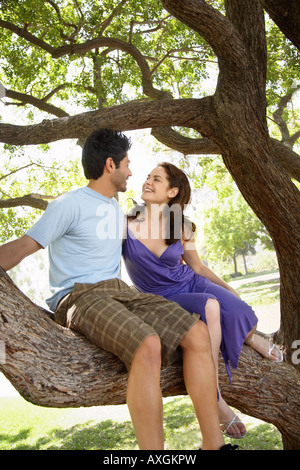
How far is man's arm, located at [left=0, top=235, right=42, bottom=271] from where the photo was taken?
9.42ft

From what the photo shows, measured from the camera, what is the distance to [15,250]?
2.89 m

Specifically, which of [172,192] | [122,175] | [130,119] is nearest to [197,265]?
[172,192]

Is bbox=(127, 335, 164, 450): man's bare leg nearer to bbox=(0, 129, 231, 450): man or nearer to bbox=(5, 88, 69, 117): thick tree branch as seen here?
bbox=(0, 129, 231, 450): man

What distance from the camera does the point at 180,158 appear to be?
11688mm

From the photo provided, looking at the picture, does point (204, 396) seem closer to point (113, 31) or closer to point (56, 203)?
point (56, 203)

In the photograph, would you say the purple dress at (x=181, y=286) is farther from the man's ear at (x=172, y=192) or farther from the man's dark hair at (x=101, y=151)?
the man's dark hair at (x=101, y=151)

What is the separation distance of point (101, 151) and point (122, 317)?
3.63 feet

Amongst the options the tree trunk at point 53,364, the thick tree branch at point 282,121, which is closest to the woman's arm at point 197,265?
the tree trunk at point 53,364

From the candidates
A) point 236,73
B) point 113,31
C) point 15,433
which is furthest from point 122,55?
point 15,433

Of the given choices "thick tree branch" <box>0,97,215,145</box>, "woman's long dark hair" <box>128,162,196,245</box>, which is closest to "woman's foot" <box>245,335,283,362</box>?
"woman's long dark hair" <box>128,162,196,245</box>

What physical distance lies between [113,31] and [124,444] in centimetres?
648

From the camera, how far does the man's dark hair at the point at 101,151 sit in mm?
3357

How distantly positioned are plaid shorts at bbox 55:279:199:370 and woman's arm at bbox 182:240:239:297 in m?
0.73

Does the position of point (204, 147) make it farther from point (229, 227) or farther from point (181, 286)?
point (229, 227)
